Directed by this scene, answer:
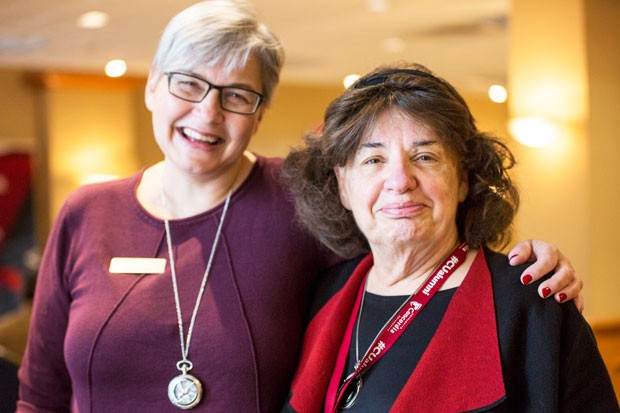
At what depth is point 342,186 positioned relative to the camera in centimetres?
209

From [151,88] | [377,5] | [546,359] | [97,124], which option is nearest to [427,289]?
[546,359]

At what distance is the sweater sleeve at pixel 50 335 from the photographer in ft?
7.44

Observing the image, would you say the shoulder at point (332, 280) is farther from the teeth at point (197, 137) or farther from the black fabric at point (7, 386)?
the black fabric at point (7, 386)

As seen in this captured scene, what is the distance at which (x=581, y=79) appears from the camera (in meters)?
5.44

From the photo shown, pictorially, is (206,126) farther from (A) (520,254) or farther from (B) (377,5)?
Answer: (B) (377,5)

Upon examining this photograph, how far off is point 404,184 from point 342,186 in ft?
0.93

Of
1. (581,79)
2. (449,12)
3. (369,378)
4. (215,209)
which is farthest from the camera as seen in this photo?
(449,12)

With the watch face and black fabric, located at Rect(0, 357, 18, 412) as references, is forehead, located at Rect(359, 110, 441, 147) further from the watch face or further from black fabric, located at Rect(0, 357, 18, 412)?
black fabric, located at Rect(0, 357, 18, 412)

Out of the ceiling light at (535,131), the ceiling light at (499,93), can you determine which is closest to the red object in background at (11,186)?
the ceiling light at (499,93)

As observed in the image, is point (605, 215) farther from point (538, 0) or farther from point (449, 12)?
point (449, 12)

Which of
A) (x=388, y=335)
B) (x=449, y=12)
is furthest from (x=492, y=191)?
(x=449, y=12)

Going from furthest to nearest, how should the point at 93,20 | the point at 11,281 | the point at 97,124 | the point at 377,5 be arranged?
the point at 97,124 < the point at 11,281 < the point at 93,20 < the point at 377,5

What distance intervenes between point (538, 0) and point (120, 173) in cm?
693

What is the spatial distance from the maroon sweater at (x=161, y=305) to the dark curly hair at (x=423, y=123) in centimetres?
10
